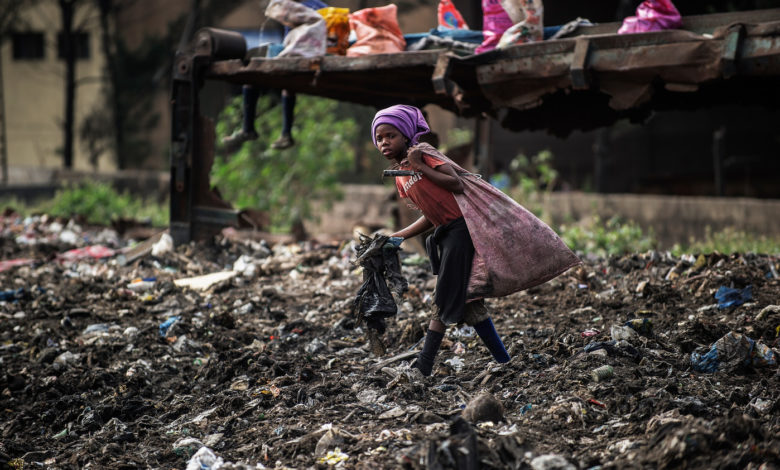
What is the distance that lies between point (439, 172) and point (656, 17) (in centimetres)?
282

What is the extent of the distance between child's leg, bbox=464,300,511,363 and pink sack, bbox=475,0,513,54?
2743 mm

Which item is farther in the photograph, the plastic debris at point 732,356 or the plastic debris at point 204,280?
the plastic debris at point 204,280

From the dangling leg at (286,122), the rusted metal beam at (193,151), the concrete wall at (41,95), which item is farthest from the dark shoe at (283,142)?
the concrete wall at (41,95)

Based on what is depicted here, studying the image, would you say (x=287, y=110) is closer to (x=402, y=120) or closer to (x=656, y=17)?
(x=656, y=17)

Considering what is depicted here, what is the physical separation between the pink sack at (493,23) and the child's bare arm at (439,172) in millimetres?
2503

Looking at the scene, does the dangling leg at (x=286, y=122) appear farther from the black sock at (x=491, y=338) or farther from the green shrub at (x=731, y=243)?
the black sock at (x=491, y=338)

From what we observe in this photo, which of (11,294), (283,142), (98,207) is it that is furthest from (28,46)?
(11,294)

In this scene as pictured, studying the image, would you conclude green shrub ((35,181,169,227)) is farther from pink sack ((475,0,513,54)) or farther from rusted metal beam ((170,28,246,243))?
pink sack ((475,0,513,54))

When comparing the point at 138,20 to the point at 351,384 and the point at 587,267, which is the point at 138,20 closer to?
the point at 587,267

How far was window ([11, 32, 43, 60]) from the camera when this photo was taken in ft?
64.4

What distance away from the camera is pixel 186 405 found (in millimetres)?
4543

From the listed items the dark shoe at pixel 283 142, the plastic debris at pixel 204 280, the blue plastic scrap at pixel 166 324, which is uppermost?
the dark shoe at pixel 283 142

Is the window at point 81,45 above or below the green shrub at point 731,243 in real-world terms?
above

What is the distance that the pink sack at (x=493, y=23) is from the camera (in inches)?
244
